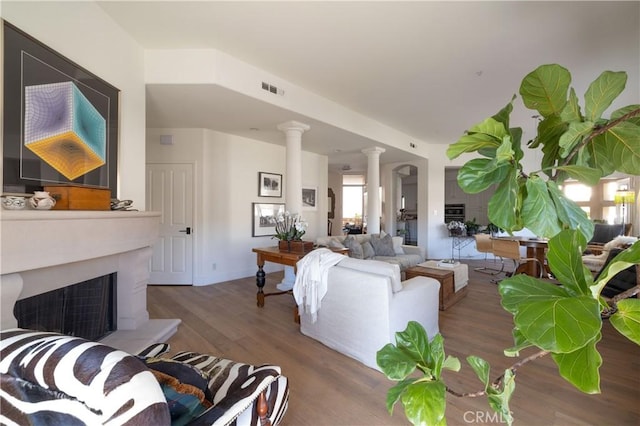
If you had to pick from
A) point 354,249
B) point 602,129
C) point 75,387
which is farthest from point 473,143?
point 354,249

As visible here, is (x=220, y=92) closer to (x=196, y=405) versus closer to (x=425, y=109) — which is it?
(x=196, y=405)

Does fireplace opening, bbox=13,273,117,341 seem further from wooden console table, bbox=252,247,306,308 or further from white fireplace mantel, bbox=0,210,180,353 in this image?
wooden console table, bbox=252,247,306,308

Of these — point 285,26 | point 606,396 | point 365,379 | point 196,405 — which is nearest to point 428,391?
point 196,405

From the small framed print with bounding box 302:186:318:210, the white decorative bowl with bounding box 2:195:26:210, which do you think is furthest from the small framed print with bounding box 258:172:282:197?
the white decorative bowl with bounding box 2:195:26:210

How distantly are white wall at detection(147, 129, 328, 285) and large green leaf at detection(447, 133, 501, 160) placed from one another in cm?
438

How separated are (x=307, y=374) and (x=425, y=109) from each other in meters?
4.23

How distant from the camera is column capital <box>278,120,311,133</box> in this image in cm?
394

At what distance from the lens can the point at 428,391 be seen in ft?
2.00

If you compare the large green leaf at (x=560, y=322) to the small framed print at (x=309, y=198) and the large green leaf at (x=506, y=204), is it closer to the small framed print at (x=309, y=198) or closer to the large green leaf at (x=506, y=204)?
the large green leaf at (x=506, y=204)

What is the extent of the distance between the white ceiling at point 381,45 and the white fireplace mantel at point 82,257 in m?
1.72

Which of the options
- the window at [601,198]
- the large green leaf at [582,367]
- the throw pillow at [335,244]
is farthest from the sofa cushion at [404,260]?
the window at [601,198]

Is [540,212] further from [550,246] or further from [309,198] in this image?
[309,198]

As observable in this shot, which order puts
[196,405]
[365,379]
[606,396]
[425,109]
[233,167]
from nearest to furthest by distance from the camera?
1. [196,405]
2. [606,396]
3. [365,379]
4. [425,109]
5. [233,167]

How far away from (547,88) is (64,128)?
2670 mm
